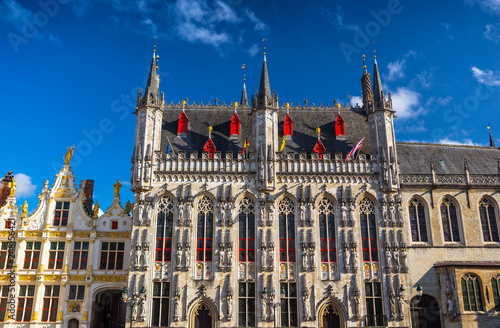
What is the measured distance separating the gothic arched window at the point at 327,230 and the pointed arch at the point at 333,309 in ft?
11.6

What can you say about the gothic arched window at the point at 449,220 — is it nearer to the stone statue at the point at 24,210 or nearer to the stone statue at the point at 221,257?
the stone statue at the point at 221,257

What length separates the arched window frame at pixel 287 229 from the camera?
40281 millimetres

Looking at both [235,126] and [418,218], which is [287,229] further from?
[418,218]

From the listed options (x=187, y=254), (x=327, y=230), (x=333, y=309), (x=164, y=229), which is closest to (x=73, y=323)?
(x=164, y=229)

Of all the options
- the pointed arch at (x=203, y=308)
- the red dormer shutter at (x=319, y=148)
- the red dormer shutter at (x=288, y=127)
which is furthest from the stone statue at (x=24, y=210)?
the red dormer shutter at (x=319, y=148)

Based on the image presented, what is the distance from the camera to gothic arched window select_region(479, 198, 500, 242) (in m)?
43.2

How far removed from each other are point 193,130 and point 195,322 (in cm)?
1926

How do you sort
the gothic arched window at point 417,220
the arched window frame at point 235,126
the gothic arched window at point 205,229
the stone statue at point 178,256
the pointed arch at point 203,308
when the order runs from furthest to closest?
→ the arched window frame at point 235,126
the gothic arched window at point 417,220
the gothic arched window at point 205,229
the stone statue at point 178,256
the pointed arch at point 203,308

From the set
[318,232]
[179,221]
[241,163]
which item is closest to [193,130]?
[241,163]

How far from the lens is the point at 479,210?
4381 centimetres

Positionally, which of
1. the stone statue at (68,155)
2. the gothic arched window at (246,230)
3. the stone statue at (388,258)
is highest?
the stone statue at (68,155)

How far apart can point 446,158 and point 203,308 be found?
98.1ft

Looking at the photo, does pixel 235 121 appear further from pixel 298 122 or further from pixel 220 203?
pixel 220 203

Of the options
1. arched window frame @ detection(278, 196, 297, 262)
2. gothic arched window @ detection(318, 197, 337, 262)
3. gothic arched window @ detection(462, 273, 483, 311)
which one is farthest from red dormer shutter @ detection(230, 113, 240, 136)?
gothic arched window @ detection(462, 273, 483, 311)
